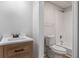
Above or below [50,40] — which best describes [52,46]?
below

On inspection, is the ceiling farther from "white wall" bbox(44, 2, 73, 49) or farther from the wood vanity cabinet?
the wood vanity cabinet

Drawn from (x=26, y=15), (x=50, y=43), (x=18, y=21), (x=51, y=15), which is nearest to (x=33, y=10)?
(x=26, y=15)

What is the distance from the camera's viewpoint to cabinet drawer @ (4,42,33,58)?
1.57m

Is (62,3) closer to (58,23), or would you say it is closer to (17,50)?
(58,23)

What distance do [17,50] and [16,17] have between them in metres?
0.81

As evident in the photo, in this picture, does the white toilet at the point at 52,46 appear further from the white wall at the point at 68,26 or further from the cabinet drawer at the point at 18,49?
the cabinet drawer at the point at 18,49

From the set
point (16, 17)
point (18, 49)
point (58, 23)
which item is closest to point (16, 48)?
Result: point (18, 49)

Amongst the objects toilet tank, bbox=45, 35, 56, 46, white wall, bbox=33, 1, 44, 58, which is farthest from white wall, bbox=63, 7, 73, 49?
white wall, bbox=33, 1, 44, 58

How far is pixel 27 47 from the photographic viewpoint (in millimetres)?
1752

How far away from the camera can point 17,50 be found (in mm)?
1653

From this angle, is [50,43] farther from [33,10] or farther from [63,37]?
[33,10]

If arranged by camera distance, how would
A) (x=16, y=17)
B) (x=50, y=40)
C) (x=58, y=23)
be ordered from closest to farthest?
1. (x=16, y=17)
2. (x=50, y=40)
3. (x=58, y=23)

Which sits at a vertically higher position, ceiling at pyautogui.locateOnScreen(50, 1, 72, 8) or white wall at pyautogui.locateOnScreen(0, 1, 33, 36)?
ceiling at pyautogui.locateOnScreen(50, 1, 72, 8)

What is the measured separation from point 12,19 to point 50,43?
1.34 m
